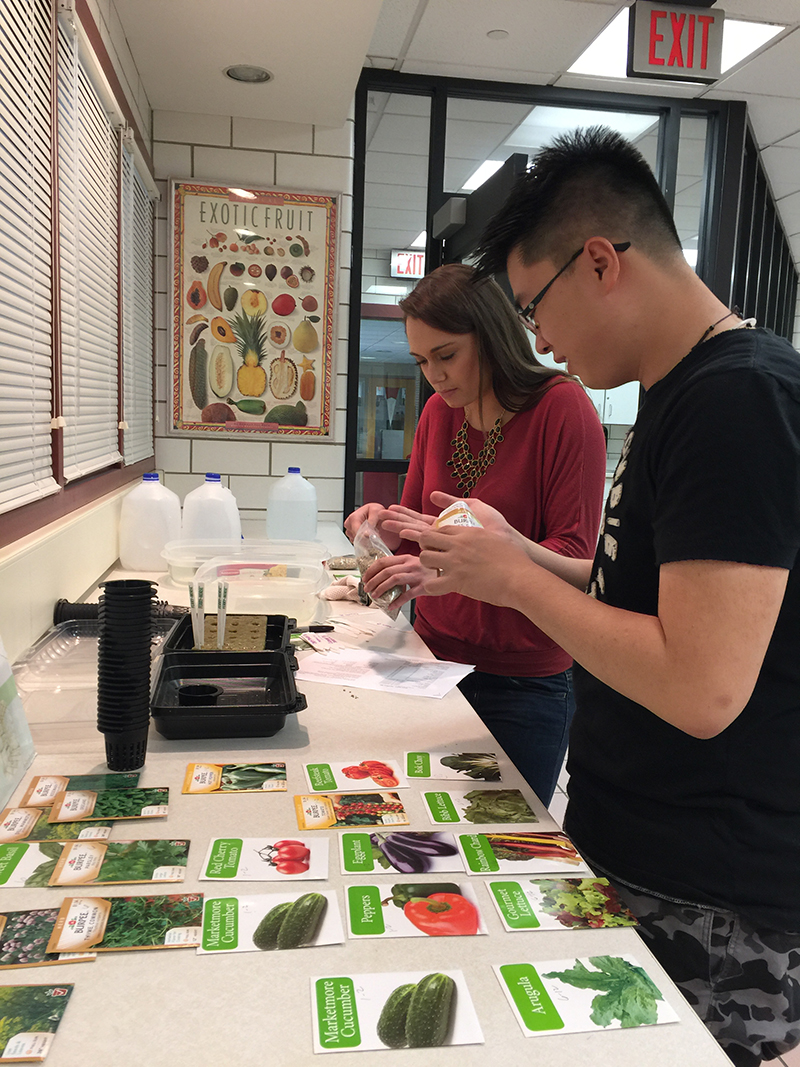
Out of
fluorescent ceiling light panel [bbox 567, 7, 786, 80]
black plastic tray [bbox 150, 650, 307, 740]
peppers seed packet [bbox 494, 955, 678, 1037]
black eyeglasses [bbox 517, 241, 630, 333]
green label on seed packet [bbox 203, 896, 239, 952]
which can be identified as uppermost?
fluorescent ceiling light panel [bbox 567, 7, 786, 80]

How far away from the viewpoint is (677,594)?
780 millimetres

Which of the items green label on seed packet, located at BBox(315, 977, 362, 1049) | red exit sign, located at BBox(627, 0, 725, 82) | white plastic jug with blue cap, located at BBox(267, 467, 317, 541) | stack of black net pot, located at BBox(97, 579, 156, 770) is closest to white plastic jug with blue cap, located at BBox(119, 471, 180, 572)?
white plastic jug with blue cap, located at BBox(267, 467, 317, 541)

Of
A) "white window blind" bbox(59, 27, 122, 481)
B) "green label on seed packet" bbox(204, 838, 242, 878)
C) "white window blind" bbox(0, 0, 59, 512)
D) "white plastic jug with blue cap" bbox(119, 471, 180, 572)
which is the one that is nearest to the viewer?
"green label on seed packet" bbox(204, 838, 242, 878)

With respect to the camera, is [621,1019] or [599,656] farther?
[599,656]

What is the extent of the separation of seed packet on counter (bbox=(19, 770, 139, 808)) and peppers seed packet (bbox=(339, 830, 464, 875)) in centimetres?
29

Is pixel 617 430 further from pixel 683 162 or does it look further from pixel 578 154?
pixel 578 154

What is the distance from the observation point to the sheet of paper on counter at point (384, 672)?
4.55ft

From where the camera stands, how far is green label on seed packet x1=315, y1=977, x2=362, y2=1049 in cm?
60

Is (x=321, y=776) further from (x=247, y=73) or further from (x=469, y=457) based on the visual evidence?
(x=247, y=73)

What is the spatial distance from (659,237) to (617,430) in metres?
4.09

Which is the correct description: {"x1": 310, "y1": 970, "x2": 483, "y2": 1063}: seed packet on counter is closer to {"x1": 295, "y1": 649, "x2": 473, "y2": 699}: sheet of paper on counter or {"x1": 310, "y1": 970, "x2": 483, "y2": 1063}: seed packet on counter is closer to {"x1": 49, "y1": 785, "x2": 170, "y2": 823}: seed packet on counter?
{"x1": 49, "y1": 785, "x2": 170, "y2": 823}: seed packet on counter

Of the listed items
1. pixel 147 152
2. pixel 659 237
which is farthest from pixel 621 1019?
pixel 147 152

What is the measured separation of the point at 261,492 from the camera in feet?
11.3

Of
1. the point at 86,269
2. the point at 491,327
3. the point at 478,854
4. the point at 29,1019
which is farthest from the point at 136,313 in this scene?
the point at 29,1019
